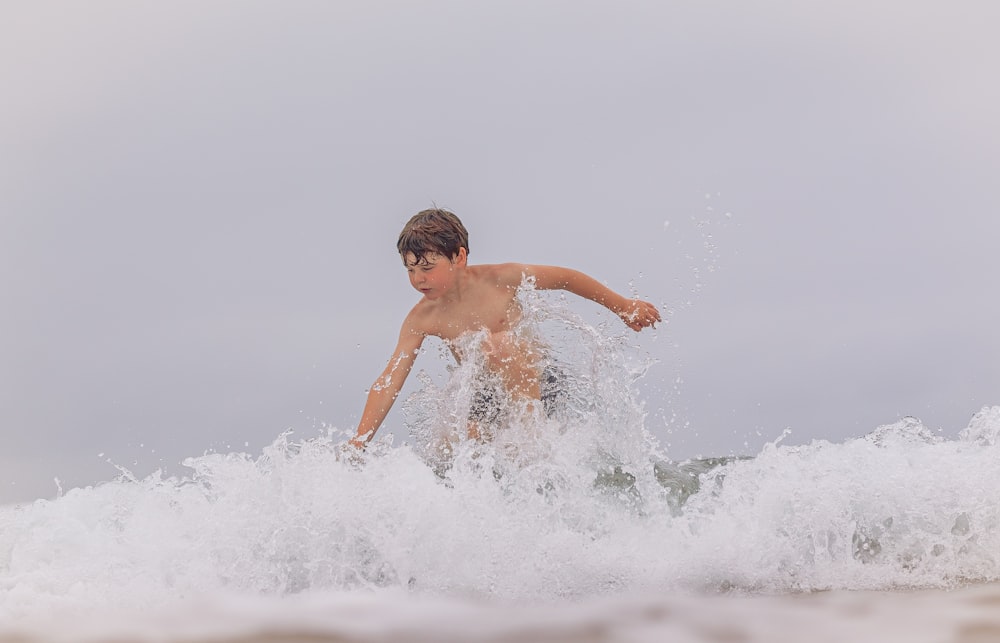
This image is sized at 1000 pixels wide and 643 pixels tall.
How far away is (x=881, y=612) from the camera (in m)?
2.40

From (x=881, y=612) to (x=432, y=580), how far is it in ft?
4.45

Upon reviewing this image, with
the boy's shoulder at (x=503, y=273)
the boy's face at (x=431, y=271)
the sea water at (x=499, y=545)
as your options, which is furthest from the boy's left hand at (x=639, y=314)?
the boy's face at (x=431, y=271)

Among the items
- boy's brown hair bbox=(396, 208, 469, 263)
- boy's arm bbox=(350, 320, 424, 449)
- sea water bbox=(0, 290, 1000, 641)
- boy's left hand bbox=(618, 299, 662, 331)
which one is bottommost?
sea water bbox=(0, 290, 1000, 641)

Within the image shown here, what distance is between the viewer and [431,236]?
429 centimetres

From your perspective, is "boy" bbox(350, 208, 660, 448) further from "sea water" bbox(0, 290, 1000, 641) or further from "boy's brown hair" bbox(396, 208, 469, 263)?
"sea water" bbox(0, 290, 1000, 641)

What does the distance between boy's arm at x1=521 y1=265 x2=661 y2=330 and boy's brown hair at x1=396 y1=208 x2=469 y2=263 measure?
1.32 ft

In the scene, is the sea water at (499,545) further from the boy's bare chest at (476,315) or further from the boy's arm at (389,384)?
the boy's bare chest at (476,315)

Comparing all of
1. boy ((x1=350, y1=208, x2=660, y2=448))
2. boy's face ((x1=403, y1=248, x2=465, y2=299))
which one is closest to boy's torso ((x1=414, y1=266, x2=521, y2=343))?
boy ((x1=350, y1=208, x2=660, y2=448))

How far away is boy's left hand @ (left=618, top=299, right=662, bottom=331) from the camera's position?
4.54m

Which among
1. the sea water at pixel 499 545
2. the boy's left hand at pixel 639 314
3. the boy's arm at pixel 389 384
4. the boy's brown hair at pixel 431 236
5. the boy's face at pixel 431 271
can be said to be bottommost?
the sea water at pixel 499 545

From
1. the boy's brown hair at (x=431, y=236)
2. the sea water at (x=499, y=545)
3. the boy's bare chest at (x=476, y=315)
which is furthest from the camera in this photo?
the boy's bare chest at (x=476, y=315)

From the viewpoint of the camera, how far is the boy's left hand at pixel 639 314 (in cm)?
454

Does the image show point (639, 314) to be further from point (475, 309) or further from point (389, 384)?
point (389, 384)

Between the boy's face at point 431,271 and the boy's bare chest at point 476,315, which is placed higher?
the boy's face at point 431,271
